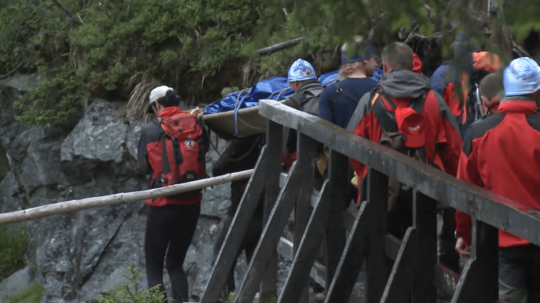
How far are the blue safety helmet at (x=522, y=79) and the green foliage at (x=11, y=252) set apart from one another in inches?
462

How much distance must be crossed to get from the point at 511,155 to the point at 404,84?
0.97 metres

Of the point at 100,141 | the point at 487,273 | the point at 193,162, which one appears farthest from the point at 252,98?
the point at 100,141

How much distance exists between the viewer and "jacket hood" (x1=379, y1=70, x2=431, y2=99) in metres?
4.31

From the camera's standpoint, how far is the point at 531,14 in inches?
91.4

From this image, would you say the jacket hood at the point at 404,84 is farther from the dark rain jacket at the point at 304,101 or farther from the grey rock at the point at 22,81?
the grey rock at the point at 22,81

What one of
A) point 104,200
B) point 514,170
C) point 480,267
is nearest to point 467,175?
point 514,170

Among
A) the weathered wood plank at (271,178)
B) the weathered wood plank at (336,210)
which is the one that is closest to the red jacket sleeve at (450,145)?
the weathered wood plank at (336,210)

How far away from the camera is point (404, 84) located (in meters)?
4.36

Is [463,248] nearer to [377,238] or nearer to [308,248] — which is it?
[377,238]

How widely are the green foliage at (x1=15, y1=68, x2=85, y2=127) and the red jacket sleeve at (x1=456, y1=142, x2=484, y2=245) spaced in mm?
9062

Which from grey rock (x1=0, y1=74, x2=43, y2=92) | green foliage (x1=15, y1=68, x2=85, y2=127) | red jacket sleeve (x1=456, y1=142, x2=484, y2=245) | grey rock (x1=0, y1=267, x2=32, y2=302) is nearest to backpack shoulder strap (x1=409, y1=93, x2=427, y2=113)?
red jacket sleeve (x1=456, y1=142, x2=484, y2=245)

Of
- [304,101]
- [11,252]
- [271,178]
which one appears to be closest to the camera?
[271,178]

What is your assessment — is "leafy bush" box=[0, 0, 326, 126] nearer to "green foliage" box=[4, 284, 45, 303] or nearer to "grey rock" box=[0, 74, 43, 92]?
"grey rock" box=[0, 74, 43, 92]

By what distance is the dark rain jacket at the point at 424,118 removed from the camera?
4328 mm
